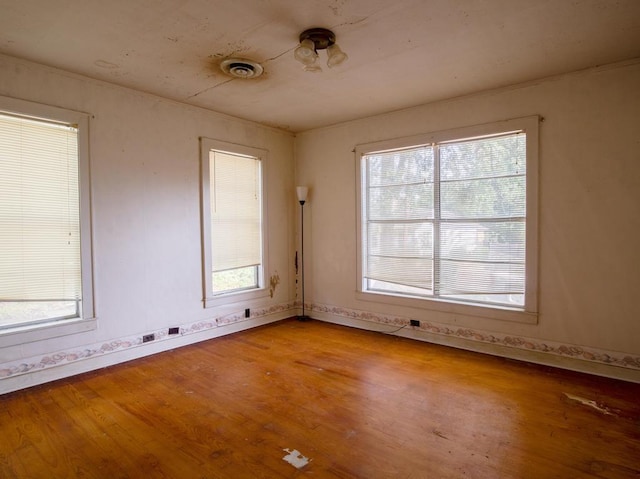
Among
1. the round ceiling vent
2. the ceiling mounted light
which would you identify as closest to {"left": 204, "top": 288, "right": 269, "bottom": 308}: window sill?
the round ceiling vent

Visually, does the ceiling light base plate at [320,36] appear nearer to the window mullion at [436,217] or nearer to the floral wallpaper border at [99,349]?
the window mullion at [436,217]

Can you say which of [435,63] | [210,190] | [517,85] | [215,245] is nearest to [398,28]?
[435,63]

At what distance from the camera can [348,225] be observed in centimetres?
484

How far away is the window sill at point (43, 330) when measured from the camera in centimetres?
289

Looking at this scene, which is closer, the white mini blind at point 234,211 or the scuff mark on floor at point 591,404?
the scuff mark on floor at point 591,404

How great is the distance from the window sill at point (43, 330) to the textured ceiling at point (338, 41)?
221cm

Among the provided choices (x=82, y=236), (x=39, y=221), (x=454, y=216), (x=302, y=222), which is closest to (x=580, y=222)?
(x=454, y=216)

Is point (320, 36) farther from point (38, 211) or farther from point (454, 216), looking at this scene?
point (38, 211)

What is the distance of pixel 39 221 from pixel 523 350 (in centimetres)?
459

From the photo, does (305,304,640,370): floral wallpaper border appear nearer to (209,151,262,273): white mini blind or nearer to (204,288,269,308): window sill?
(204,288,269,308): window sill

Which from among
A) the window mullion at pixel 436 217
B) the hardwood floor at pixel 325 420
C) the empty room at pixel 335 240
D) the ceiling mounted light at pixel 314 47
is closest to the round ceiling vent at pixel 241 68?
the empty room at pixel 335 240

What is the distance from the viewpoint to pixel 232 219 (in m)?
4.56

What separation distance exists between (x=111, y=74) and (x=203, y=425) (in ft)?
10.0

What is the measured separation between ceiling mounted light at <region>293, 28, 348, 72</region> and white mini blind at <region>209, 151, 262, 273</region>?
215cm
